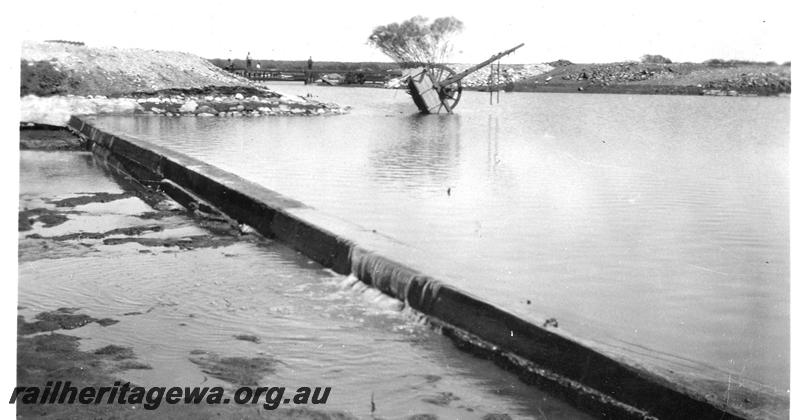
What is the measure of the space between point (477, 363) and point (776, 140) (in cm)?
1721

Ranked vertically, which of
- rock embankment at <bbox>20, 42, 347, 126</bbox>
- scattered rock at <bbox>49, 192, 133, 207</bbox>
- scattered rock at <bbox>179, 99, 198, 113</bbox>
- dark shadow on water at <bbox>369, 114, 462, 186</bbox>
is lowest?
scattered rock at <bbox>49, 192, 133, 207</bbox>

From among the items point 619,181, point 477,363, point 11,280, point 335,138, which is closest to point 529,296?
point 477,363

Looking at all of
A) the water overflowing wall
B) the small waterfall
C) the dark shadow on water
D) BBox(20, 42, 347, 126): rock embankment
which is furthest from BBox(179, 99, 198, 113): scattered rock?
the small waterfall

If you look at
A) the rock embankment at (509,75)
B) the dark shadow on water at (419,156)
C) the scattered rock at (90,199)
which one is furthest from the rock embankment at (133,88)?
the rock embankment at (509,75)

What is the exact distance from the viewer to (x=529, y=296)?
5.19 meters

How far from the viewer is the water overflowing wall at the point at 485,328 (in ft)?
10.3

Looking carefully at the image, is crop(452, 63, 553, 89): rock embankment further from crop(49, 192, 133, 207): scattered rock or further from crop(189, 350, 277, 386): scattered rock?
crop(189, 350, 277, 386): scattered rock

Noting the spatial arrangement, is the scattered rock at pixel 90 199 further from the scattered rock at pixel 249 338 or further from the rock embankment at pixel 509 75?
the rock embankment at pixel 509 75

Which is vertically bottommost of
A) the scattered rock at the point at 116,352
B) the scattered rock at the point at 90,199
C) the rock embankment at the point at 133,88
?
the scattered rock at the point at 116,352

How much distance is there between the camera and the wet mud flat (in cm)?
336

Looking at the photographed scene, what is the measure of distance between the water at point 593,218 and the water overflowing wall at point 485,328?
0.46ft

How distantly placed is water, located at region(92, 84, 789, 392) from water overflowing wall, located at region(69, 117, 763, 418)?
14 cm

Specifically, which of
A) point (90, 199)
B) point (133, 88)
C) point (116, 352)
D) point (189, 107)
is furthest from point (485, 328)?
point (133, 88)

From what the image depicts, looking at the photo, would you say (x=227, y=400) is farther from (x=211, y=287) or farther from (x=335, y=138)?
(x=335, y=138)
